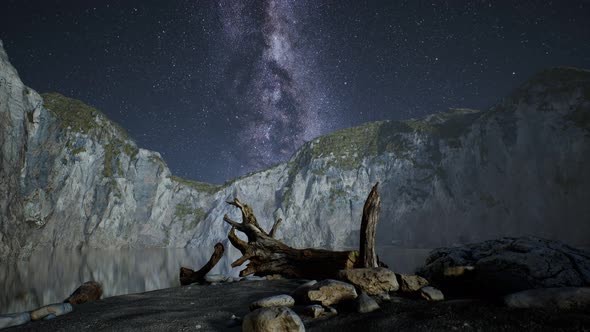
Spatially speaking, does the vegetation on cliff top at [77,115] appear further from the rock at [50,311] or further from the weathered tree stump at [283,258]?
the rock at [50,311]

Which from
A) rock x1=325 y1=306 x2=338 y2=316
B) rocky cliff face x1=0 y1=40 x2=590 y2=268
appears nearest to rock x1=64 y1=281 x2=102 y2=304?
rock x1=325 y1=306 x2=338 y2=316

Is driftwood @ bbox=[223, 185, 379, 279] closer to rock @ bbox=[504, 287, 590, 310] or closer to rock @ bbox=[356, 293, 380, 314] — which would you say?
rock @ bbox=[356, 293, 380, 314]

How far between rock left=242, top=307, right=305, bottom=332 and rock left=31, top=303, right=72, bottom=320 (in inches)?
192

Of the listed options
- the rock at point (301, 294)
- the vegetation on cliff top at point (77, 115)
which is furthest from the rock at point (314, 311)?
the vegetation on cliff top at point (77, 115)

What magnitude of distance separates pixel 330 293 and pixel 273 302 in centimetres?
99

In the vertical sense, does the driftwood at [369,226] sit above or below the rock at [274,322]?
above

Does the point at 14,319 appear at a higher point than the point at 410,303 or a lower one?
lower

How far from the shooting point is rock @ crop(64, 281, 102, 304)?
8203 millimetres

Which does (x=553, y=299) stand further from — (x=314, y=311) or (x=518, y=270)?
(x=314, y=311)

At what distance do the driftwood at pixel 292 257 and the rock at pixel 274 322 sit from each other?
389 centimetres

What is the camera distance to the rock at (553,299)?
3.25 m

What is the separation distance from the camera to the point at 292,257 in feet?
30.2

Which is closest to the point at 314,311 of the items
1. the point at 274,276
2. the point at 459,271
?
the point at 459,271

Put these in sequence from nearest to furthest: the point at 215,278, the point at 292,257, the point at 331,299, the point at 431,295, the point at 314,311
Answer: the point at 314,311 < the point at 431,295 < the point at 331,299 < the point at 292,257 < the point at 215,278
